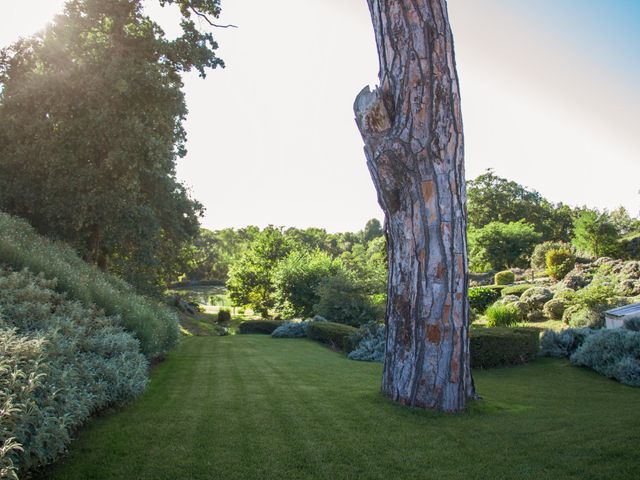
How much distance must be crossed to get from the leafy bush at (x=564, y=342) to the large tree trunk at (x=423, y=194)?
20.9 feet

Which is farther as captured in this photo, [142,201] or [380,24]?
[142,201]

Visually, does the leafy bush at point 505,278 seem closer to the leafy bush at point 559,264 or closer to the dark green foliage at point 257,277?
the leafy bush at point 559,264

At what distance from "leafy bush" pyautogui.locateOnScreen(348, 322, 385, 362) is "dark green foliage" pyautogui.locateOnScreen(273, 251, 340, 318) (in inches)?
517

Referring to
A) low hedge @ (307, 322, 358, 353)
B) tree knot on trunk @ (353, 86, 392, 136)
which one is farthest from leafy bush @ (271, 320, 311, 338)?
tree knot on trunk @ (353, 86, 392, 136)

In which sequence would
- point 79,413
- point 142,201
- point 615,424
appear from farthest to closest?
point 142,201 → point 615,424 → point 79,413

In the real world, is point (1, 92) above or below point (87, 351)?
above

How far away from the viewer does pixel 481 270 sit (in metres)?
45.9

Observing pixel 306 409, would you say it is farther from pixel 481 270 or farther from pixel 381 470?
pixel 481 270

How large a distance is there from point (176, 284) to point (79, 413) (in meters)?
63.0

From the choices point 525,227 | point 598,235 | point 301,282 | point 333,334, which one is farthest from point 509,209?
point 333,334

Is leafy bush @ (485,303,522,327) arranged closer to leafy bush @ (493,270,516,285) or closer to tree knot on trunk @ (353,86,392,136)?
tree knot on trunk @ (353,86,392,136)

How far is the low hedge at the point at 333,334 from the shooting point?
15310 millimetres

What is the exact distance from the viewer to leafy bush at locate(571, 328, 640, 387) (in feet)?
27.8

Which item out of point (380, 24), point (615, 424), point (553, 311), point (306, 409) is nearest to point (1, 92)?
point (380, 24)
